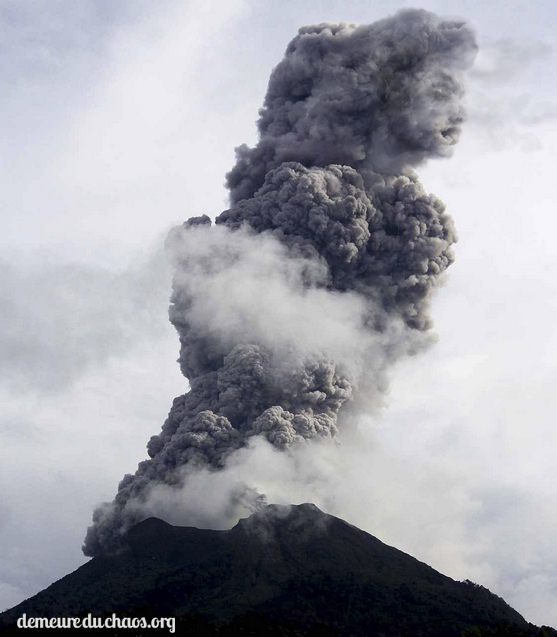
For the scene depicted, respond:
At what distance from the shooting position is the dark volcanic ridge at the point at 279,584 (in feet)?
228

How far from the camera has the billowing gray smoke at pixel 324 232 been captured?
262ft

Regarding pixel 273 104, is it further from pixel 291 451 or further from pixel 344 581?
pixel 344 581

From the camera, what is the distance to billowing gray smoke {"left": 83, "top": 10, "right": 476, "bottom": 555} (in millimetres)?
79875

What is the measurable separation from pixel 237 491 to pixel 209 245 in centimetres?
1716

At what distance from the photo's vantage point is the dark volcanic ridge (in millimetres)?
69375

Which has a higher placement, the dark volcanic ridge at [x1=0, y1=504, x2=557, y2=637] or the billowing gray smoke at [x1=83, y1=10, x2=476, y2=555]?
the billowing gray smoke at [x1=83, y1=10, x2=476, y2=555]

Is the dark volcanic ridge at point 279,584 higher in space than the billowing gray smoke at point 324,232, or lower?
lower

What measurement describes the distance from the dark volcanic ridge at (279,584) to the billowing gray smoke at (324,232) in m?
4.06

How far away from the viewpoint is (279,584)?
72375 millimetres

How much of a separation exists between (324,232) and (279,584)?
2192 cm

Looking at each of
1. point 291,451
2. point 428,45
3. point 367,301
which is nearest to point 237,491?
point 291,451

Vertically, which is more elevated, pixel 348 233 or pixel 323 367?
pixel 348 233

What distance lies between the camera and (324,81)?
8712cm

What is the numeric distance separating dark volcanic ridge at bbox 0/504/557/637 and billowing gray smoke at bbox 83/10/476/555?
4.06 m
